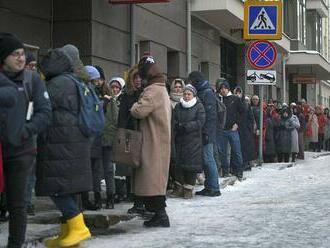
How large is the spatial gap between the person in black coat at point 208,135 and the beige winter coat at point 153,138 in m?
2.91

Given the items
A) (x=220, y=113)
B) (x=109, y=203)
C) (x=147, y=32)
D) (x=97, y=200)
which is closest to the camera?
(x=97, y=200)

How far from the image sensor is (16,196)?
545 cm

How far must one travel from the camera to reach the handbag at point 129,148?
7.27 m

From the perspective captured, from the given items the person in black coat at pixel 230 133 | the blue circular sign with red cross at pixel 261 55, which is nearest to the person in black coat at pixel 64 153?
the person in black coat at pixel 230 133

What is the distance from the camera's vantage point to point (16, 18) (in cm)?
1145

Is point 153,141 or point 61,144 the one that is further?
point 153,141

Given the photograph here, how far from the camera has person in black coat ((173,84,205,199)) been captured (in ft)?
31.8

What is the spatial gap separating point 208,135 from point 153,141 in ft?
10.0

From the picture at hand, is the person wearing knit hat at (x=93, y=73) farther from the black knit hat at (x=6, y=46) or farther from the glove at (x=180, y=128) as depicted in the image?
the black knit hat at (x=6, y=46)

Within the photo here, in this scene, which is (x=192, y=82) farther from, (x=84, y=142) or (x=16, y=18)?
(x=84, y=142)

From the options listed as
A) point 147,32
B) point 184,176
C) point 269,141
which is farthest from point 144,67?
point 269,141

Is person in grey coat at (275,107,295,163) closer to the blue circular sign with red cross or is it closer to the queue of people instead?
the blue circular sign with red cross

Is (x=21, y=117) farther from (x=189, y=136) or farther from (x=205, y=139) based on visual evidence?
(x=205, y=139)

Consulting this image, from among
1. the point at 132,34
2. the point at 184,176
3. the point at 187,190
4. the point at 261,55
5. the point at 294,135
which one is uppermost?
the point at 132,34
